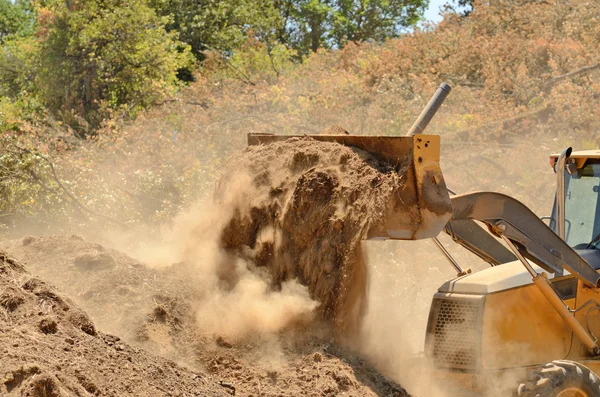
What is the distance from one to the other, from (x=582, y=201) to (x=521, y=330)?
128 cm

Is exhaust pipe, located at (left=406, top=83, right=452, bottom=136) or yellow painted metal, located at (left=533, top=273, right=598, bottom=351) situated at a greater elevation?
exhaust pipe, located at (left=406, top=83, right=452, bottom=136)

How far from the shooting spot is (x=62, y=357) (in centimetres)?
456

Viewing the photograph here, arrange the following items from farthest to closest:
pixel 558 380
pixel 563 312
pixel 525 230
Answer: pixel 525 230
pixel 563 312
pixel 558 380

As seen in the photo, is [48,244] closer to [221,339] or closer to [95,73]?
[221,339]

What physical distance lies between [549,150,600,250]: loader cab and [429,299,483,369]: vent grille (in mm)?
1102

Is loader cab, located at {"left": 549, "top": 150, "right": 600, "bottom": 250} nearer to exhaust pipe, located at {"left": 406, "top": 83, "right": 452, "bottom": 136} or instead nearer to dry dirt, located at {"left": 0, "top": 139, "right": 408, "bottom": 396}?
exhaust pipe, located at {"left": 406, "top": 83, "right": 452, "bottom": 136}

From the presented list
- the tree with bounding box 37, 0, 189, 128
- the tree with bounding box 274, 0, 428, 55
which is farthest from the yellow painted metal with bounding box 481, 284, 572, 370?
the tree with bounding box 274, 0, 428, 55

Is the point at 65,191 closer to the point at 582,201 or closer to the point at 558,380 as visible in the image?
the point at 582,201

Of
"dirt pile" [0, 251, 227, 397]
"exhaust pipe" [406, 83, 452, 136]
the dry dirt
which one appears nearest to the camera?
"dirt pile" [0, 251, 227, 397]

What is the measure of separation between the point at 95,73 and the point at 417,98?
6873 mm

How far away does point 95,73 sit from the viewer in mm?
16547

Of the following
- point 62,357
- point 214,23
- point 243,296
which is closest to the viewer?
point 62,357

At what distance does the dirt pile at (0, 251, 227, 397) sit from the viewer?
4.04m

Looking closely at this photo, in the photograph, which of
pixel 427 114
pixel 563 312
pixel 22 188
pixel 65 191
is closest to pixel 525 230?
pixel 563 312
